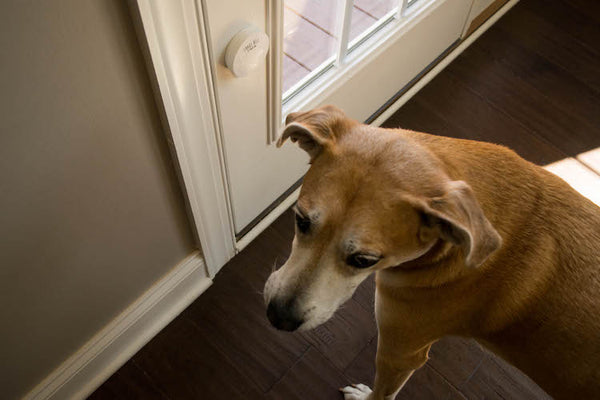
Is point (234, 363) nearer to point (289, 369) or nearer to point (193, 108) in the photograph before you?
point (289, 369)

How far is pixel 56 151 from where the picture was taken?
1.24m

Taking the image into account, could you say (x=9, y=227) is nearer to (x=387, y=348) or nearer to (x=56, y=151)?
(x=56, y=151)

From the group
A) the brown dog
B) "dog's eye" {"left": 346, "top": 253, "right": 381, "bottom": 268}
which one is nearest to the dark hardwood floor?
the brown dog

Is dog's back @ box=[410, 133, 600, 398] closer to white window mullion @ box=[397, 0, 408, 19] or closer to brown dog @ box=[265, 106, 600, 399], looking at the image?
brown dog @ box=[265, 106, 600, 399]

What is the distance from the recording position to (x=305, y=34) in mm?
2072

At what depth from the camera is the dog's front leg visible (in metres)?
1.68

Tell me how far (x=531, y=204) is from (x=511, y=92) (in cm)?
178

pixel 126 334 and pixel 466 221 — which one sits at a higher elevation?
pixel 466 221

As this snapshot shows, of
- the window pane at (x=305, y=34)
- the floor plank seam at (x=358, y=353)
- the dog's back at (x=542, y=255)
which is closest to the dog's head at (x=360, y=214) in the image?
the dog's back at (x=542, y=255)

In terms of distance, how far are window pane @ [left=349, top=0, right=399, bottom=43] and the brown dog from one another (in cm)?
95

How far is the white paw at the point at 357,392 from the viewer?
201cm

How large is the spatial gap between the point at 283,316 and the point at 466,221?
0.55 meters

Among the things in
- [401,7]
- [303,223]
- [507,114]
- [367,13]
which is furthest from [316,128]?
[507,114]

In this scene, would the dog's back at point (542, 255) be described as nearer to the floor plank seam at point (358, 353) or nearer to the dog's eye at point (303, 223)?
the dog's eye at point (303, 223)
